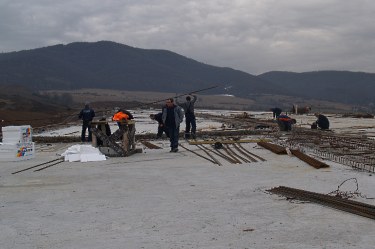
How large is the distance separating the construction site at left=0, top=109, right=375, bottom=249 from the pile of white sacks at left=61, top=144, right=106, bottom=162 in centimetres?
3

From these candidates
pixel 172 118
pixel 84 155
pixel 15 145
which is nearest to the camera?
pixel 84 155

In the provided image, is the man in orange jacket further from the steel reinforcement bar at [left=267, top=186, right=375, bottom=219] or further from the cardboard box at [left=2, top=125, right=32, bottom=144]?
the steel reinforcement bar at [left=267, top=186, right=375, bottom=219]

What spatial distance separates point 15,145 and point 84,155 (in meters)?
1.87

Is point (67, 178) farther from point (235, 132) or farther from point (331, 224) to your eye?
point (235, 132)

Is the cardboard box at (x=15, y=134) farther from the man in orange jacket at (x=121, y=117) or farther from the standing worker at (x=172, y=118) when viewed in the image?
the standing worker at (x=172, y=118)

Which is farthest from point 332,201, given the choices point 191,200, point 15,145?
point 15,145

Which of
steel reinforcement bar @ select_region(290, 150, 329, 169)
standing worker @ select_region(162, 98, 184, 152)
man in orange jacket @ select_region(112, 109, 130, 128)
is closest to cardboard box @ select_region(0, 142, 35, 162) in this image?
man in orange jacket @ select_region(112, 109, 130, 128)

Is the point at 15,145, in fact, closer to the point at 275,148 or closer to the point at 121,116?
the point at 121,116

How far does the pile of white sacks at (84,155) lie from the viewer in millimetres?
12211

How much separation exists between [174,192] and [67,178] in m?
2.56

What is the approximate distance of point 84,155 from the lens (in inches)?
484

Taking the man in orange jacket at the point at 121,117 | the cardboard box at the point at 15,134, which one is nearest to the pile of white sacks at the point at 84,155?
the man in orange jacket at the point at 121,117

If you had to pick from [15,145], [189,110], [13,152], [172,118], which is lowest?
[13,152]

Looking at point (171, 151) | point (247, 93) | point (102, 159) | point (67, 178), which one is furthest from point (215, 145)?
point (247, 93)
